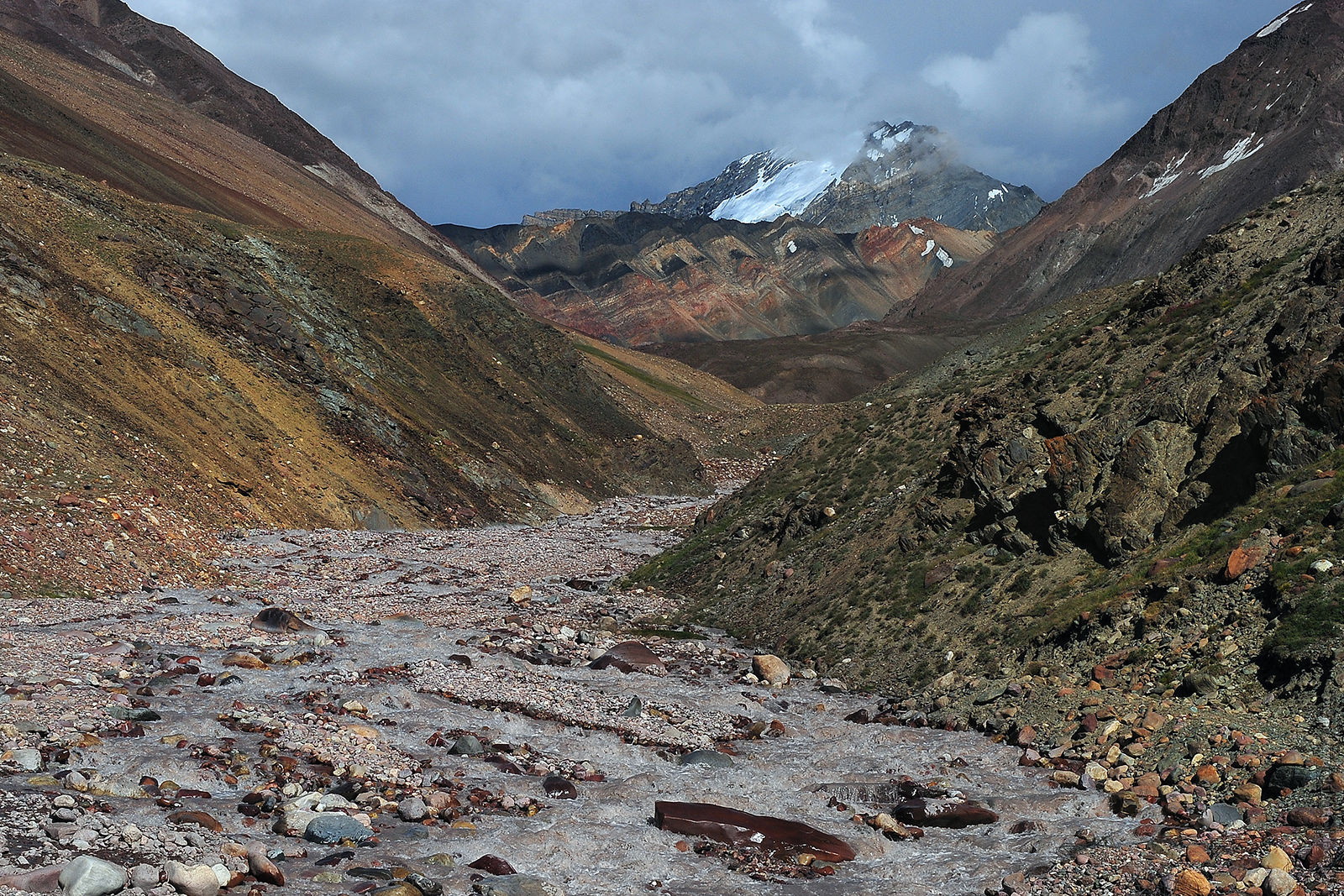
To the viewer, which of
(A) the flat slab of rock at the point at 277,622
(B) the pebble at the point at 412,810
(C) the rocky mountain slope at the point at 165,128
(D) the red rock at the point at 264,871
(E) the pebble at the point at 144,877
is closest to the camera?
(E) the pebble at the point at 144,877

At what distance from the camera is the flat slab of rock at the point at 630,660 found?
20839 millimetres

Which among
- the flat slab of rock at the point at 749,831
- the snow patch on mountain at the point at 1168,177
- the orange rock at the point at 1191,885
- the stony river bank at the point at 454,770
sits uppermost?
the snow patch on mountain at the point at 1168,177

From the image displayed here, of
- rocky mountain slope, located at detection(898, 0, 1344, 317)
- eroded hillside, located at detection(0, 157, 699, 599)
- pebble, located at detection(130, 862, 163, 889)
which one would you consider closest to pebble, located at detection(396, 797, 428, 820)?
pebble, located at detection(130, 862, 163, 889)

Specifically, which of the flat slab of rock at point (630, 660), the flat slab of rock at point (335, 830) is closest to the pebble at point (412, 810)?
the flat slab of rock at point (335, 830)

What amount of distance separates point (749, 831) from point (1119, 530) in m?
11.1

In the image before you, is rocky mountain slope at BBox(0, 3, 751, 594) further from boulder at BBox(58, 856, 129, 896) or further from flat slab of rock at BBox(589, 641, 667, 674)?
boulder at BBox(58, 856, 129, 896)

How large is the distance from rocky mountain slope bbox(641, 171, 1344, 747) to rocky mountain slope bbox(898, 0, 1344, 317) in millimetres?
147880

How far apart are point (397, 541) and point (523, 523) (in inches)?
465

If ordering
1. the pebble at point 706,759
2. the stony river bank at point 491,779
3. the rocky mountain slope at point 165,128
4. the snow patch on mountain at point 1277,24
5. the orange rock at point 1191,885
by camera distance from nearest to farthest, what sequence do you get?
1. the orange rock at point 1191,885
2. the stony river bank at point 491,779
3. the pebble at point 706,759
4. the rocky mountain slope at point 165,128
5. the snow patch on mountain at point 1277,24

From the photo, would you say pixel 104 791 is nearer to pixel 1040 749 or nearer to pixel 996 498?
pixel 1040 749

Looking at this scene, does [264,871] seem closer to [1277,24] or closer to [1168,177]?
[1168,177]

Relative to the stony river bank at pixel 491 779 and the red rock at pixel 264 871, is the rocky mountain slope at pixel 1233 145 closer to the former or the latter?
the stony river bank at pixel 491 779

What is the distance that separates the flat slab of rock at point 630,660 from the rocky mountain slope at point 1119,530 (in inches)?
131

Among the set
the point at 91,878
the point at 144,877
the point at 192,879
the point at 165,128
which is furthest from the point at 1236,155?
the point at 91,878
